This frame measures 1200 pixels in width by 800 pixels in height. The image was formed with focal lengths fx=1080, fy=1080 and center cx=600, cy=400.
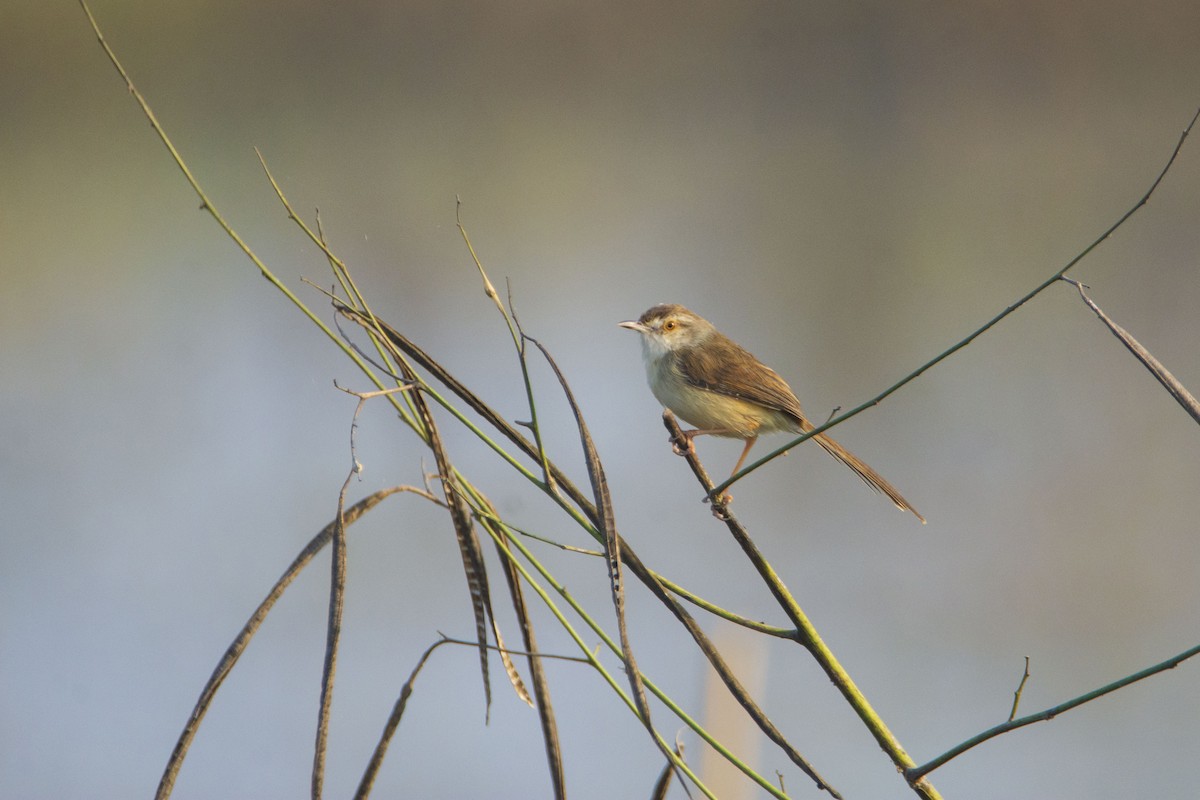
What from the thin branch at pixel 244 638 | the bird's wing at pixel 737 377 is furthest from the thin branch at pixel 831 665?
the bird's wing at pixel 737 377

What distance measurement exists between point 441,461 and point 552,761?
0.39 m

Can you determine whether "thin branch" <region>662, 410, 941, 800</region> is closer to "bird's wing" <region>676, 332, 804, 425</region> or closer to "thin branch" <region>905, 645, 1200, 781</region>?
"thin branch" <region>905, 645, 1200, 781</region>

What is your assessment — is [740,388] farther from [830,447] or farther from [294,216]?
[294,216]

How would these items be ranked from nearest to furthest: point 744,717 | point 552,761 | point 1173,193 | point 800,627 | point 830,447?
point 800,627 < point 552,761 < point 830,447 < point 744,717 < point 1173,193

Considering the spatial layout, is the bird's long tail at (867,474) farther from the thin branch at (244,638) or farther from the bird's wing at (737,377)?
the thin branch at (244,638)

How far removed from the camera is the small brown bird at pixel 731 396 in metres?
2.68

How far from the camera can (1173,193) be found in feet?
23.2

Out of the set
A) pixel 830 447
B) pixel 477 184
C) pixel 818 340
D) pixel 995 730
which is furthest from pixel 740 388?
pixel 477 184

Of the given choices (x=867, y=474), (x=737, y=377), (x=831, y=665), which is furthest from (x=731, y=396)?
(x=831, y=665)

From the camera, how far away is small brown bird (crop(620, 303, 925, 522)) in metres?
2.68

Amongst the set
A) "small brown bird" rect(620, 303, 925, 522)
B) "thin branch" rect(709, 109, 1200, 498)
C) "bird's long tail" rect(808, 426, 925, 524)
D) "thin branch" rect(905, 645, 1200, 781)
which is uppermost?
"small brown bird" rect(620, 303, 925, 522)

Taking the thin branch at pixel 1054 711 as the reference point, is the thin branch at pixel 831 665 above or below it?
above

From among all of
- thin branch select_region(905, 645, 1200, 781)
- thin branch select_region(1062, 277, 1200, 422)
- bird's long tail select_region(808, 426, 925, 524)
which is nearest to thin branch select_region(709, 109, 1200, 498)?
thin branch select_region(1062, 277, 1200, 422)

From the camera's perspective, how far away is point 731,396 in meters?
2.72
